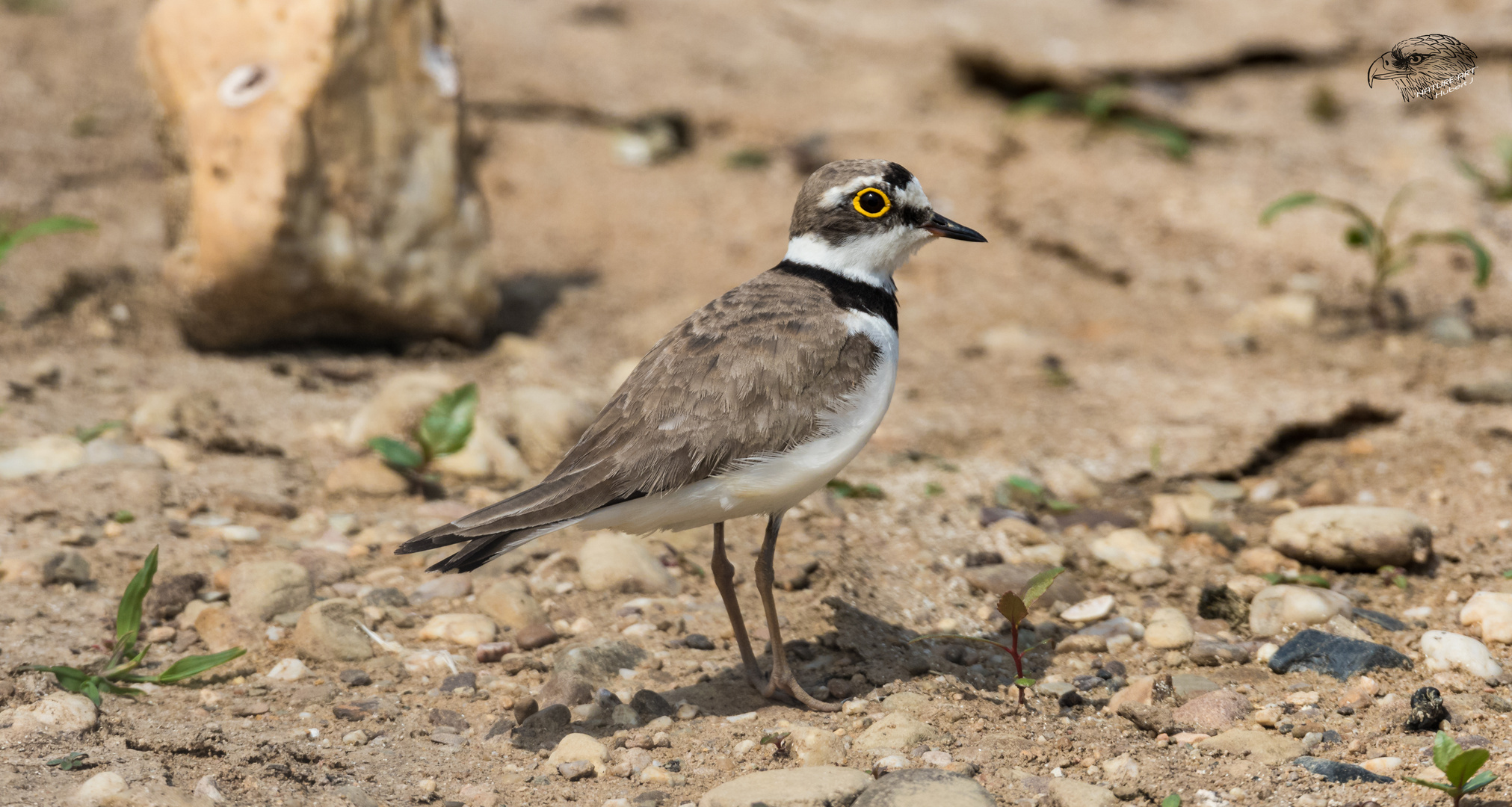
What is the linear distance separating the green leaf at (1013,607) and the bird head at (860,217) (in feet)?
3.78

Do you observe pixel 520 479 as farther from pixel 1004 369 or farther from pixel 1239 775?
pixel 1239 775

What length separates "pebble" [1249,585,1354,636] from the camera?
4.02 meters

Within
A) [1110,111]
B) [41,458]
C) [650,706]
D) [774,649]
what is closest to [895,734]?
[774,649]

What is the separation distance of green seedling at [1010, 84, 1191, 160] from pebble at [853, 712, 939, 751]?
17.7ft

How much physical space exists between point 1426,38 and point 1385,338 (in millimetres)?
2044

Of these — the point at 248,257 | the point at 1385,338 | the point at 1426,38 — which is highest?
the point at 1426,38

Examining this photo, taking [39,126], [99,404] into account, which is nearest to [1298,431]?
[99,404]

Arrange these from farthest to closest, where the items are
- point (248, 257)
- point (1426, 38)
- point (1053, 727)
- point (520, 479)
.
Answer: point (1426, 38) < point (248, 257) < point (520, 479) < point (1053, 727)

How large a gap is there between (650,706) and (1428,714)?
7.20 feet

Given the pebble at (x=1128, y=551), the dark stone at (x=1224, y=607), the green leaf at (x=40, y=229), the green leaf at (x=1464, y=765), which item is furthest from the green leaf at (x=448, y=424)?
the green leaf at (x=1464, y=765)

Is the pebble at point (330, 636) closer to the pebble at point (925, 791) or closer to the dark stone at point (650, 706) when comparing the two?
the dark stone at point (650, 706)

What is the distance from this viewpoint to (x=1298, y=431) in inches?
216

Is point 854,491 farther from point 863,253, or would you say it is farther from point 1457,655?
point 1457,655

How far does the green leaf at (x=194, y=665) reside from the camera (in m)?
3.61
